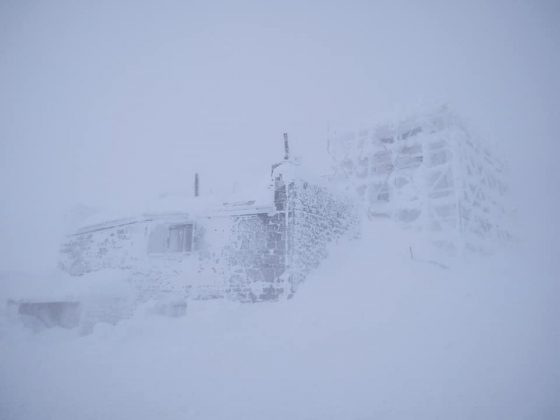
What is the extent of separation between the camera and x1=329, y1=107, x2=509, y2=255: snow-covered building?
53.3 ft

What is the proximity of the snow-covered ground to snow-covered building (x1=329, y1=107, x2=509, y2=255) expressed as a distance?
415 cm

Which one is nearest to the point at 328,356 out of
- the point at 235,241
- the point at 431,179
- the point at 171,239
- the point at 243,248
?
the point at 243,248

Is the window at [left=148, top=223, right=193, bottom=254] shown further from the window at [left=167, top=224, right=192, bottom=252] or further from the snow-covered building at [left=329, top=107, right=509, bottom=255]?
the snow-covered building at [left=329, top=107, right=509, bottom=255]

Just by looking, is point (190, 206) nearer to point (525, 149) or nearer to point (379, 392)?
point (379, 392)

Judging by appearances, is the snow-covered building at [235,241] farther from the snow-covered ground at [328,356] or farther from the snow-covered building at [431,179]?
the snow-covered building at [431,179]

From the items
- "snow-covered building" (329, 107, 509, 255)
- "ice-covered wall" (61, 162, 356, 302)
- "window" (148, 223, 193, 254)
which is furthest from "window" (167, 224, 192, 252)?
"snow-covered building" (329, 107, 509, 255)

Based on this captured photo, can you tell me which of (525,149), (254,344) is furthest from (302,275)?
(525,149)

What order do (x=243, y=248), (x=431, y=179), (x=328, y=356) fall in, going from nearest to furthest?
(x=328, y=356)
(x=243, y=248)
(x=431, y=179)

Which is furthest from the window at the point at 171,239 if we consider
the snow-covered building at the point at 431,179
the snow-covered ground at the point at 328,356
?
the snow-covered building at the point at 431,179

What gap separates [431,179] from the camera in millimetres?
17125

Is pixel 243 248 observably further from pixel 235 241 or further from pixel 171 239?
pixel 171 239

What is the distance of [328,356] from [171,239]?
8.46 meters

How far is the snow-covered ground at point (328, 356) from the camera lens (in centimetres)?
645

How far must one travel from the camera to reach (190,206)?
13.9 metres
